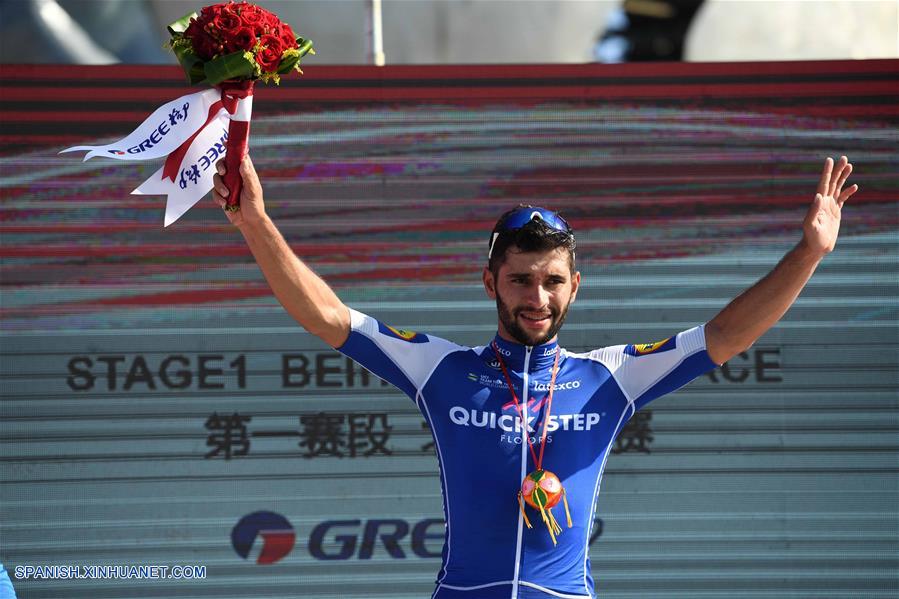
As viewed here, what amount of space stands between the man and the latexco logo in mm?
2303

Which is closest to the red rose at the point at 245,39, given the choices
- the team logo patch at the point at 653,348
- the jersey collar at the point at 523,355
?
the jersey collar at the point at 523,355

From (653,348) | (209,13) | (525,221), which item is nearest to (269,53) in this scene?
(209,13)

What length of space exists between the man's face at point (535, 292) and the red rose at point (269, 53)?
0.78m

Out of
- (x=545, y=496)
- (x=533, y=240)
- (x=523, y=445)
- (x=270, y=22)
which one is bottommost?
(x=545, y=496)

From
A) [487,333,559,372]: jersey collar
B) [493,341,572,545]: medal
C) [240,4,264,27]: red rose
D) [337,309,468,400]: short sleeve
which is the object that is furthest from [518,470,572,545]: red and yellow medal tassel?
[240,4,264,27]: red rose

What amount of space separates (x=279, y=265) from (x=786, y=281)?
1.29m

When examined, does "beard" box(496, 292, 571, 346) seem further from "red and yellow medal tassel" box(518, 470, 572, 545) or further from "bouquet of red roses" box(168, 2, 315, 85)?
"bouquet of red roses" box(168, 2, 315, 85)

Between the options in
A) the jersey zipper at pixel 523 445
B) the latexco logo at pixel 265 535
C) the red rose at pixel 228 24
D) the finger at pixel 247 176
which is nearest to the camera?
the red rose at pixel 228 24

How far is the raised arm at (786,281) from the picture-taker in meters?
2.83

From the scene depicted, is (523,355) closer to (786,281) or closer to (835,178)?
(786,281)

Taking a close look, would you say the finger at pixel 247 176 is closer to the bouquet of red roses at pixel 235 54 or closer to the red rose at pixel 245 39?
the bouquet of red roses at pixel 235 54

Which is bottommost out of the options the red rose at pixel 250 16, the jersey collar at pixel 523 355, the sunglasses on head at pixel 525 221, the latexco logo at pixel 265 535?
the latexco logo at pixel 265 535

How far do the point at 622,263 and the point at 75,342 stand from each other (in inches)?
101

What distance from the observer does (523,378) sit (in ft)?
9.85
